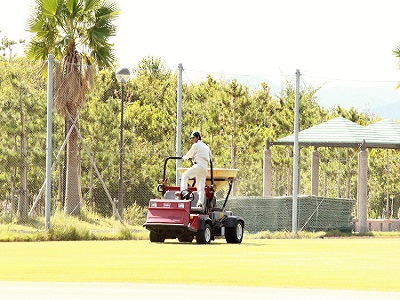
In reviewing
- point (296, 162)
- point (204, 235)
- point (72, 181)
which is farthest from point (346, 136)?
point (204, 235)

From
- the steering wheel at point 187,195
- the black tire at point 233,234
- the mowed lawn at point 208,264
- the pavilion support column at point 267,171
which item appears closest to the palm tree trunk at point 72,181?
the mowed lawn at point 208,264

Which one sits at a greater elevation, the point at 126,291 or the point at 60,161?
the point at 60,161

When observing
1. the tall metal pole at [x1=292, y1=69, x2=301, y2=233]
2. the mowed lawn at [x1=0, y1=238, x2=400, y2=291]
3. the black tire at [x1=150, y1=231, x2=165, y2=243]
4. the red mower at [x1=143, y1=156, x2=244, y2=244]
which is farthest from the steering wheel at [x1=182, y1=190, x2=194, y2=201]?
the tall metal pole at [x1=292, y1=69, x2=301, y2=233]

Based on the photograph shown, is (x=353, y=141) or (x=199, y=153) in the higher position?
(x=353, y=141)

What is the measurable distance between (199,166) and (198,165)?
3 cm

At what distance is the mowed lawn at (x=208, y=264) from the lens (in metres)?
14.1

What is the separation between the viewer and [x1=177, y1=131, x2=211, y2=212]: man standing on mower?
23.6 meters

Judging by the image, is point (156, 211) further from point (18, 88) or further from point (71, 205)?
point (18, 88)

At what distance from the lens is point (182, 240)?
2569 centimetres

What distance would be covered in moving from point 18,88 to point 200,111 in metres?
15.8

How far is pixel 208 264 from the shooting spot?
17266 millimetres

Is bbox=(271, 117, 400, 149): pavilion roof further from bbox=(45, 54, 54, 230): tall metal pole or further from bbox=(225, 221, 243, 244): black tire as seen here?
bbox=(45, 54, 54, 230): tall metal pole

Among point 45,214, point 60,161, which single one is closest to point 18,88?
point 60,161

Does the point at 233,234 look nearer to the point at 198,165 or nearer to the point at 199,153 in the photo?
the point at 198,165
